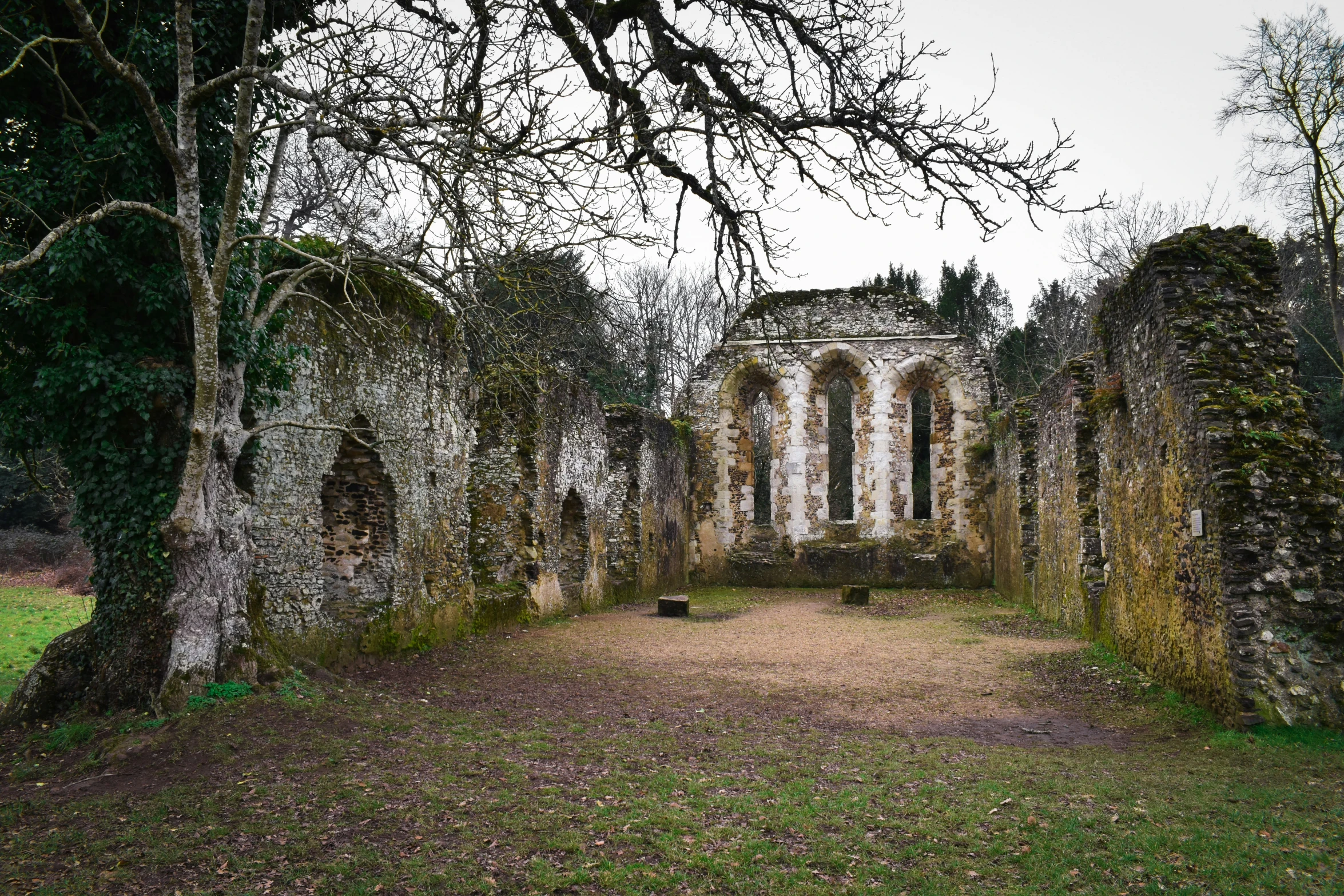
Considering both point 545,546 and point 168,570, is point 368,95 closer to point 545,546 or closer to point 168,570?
point 168,570

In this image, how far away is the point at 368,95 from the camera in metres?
5.64

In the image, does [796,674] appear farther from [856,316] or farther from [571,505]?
[856,316]

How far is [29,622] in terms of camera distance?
1214 cm

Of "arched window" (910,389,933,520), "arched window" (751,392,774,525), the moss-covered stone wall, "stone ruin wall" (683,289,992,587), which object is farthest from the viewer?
"arched window" (751,392,774,525)

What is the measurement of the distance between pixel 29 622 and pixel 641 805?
1173 cm

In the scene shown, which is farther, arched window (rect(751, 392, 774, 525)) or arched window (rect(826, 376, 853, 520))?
arched window (rect(826, 376, 853, 520))

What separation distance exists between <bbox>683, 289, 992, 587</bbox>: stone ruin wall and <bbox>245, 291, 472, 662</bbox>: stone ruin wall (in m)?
10.4

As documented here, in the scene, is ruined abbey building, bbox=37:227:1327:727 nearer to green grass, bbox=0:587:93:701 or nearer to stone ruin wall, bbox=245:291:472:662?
stone ruin wall, bbox=245:291:472:662

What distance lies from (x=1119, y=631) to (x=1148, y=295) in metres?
3.49

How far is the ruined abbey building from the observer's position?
6.15 meters

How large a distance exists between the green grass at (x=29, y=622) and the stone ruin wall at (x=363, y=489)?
2.65 m

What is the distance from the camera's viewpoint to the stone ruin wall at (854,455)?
65.6ft

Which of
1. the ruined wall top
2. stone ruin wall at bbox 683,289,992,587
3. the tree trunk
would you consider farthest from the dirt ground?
the ruined wall top

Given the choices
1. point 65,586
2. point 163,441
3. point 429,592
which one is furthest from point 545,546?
point 65,586
